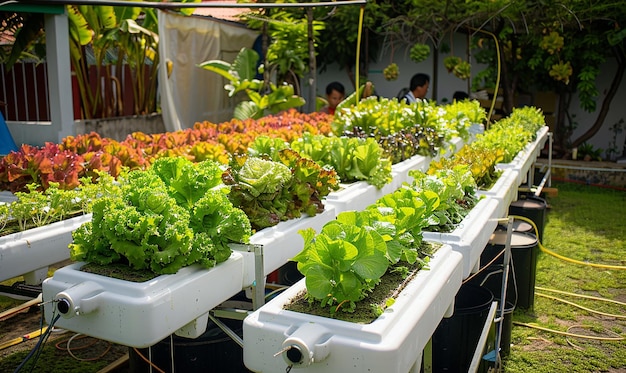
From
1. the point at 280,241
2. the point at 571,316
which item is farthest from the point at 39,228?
the point at 571,316

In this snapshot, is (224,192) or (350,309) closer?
(350,309)

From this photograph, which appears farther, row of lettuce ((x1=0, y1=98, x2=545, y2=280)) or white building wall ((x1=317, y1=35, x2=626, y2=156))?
white building wall ((x1=317, y1=35, x2=626, y2=156))

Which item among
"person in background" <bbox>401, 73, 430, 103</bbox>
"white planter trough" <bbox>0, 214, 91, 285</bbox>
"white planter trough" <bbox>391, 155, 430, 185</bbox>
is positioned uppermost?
"person in background" <bbox>401, 73, 430, 103</bbox>

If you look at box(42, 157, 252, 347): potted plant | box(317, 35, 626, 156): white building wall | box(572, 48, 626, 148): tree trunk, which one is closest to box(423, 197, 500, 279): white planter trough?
box(42, 157, 252, 347): potted plant

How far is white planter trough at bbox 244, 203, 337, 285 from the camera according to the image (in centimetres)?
314

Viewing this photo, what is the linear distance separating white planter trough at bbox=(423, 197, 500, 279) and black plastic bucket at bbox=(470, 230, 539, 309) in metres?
0.91

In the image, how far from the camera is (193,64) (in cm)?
1146

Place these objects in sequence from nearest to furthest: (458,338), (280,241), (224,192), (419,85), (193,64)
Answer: (224,192) < (280,241) < (458,338) < (419,85) < (193,64)

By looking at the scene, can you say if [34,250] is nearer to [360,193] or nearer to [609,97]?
[360,193]

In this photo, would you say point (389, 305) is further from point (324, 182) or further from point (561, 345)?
point (561, 345)

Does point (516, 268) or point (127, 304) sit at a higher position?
point (127, 304)

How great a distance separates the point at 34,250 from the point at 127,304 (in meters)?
1.25

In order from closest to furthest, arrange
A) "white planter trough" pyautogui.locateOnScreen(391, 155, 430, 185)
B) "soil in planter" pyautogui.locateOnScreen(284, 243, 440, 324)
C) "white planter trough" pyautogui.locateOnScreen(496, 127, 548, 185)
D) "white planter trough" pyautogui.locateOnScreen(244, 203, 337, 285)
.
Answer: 1. "soil in planter" pyautogui.locateOnScreen(284, 243, 440, 324)
2. "white planter trough" pyautogui.locateOnScreen(244, 203, 337, 285)
3. "white planter trough" pyautogui.locateOnScreen(391, 155, 430, 185)
4. "white planter trough" pyautogui.locateOnScreen(496, 127, 548, 185)

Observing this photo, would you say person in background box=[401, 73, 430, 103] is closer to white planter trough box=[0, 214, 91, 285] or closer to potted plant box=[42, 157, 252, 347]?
white planter trough box=[0, 214, 91, 285]
